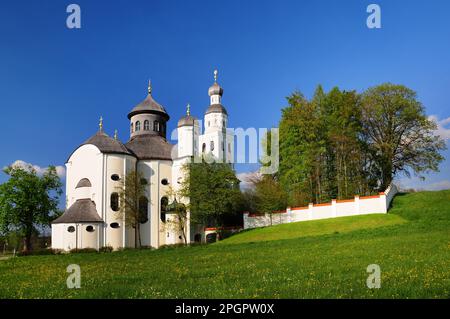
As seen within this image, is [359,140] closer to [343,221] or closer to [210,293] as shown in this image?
[343,221]

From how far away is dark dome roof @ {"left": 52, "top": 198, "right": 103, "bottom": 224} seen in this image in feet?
132

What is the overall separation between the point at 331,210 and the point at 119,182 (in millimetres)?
20444

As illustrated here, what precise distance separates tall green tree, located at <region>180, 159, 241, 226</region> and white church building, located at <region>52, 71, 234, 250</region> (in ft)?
12.7

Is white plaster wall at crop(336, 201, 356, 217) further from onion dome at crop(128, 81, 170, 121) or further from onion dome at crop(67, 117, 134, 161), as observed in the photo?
onion dome at crop(128, 81, 170, 121)

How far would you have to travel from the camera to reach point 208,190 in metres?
40.8

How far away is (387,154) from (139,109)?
29568mm

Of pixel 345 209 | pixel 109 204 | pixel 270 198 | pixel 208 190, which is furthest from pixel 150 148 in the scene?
pixel 345 209

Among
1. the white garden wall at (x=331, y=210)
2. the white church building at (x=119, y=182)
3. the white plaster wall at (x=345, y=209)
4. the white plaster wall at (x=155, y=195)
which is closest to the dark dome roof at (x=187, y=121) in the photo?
the white church building at (x=119, y=182)

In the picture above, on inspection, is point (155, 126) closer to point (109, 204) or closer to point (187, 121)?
point (187, 121)

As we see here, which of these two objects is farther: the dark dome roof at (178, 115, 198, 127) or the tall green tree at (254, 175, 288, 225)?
the dark dome roof at (178, 115, 198, 127)

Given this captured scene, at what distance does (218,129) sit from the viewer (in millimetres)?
53438

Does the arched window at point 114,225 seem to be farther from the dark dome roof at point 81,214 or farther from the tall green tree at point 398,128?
the tall green tree at point 398,128

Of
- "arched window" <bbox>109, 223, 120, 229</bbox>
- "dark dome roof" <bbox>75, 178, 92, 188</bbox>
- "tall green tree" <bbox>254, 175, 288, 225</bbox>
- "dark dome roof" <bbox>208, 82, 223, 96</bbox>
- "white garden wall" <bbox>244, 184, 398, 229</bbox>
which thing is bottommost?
"arched window" <bbox>109, 223, 120, 229</bbox>

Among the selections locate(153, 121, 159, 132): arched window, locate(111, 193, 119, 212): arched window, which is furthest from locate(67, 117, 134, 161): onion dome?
locate(153, 121, 159, 132): arched window
